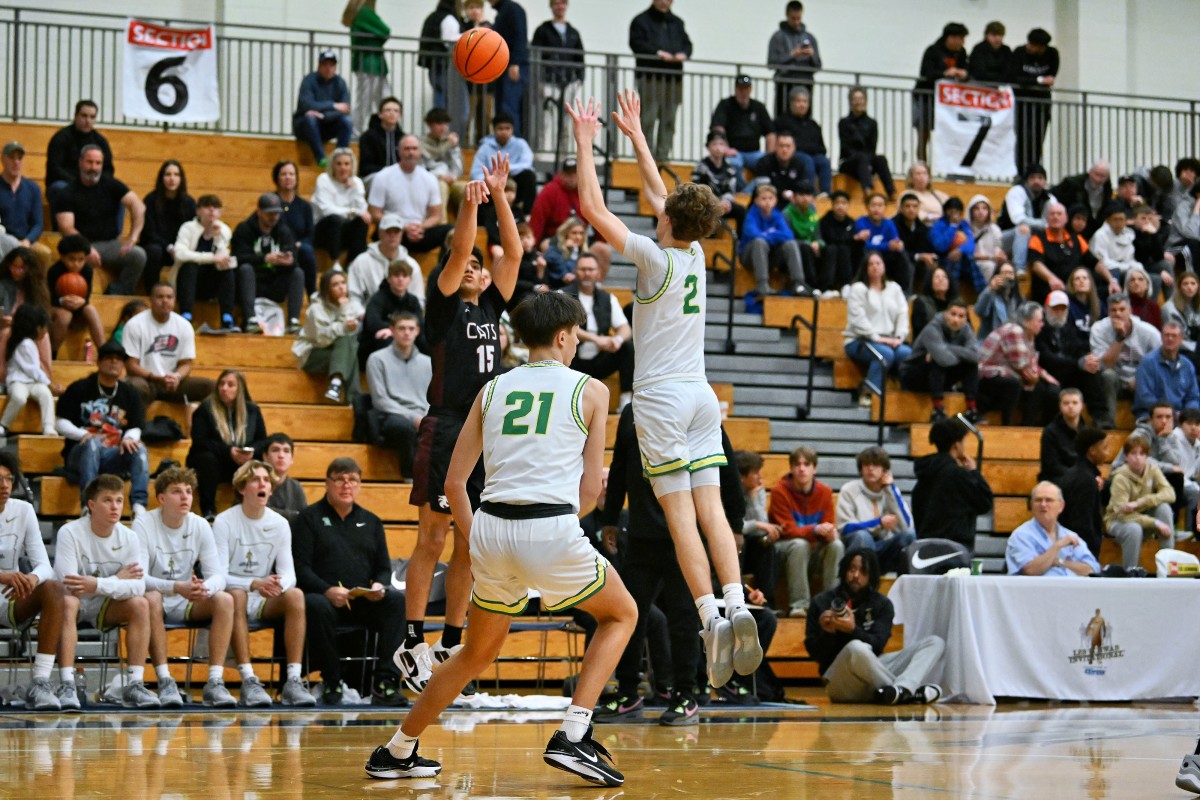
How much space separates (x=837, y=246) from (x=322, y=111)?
18.9 ft

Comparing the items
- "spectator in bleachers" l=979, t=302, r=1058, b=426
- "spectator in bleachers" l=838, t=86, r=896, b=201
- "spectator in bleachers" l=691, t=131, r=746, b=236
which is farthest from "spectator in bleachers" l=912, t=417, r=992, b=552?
"spectator in bleachers" l=838, t=86, r=896, b=201

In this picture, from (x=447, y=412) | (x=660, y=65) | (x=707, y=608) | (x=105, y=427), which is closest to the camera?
(x=707, y=608)

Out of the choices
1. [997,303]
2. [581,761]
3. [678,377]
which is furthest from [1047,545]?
[581,761]

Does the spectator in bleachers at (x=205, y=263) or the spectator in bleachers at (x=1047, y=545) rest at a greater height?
the spectator in bleachers at (x=205, y=263)

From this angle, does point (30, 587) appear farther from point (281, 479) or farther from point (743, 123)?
point (743, 123)

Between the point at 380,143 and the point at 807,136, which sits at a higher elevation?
the point at 807,136

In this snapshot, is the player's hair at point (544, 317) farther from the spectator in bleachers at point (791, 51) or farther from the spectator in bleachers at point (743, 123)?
the spectator in bleachers at point (791, 51)

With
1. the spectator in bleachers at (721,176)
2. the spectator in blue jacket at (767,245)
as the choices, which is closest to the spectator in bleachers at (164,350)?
the spectator in blue jacket at (767,245)

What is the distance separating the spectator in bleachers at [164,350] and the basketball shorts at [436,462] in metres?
5.81

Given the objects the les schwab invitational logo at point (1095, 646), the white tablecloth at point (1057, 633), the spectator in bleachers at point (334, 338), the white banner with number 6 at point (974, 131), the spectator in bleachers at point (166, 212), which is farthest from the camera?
the white banner with number 6 at point (974, 131)

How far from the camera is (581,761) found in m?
5.93

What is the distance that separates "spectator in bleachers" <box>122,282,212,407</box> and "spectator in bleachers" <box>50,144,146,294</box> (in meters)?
1.64

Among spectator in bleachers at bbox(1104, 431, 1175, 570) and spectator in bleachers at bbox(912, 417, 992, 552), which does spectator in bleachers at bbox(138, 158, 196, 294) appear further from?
spectator in bleachers at bbox(1104, 431, 1175, 570)

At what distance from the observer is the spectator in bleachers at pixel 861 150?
1961 centimetres
